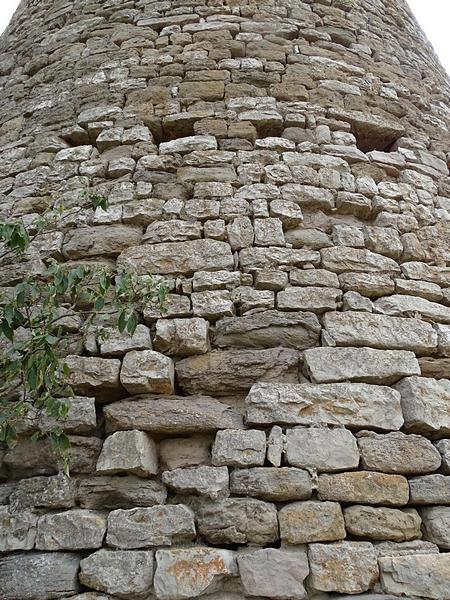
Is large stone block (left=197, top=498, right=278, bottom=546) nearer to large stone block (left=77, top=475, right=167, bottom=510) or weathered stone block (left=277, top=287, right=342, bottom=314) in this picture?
large stone block (left=77, top=475, right=167, bottom=510)

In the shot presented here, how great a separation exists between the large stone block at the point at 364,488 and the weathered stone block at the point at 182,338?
2.20 ft

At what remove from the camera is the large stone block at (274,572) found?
5.68 feet

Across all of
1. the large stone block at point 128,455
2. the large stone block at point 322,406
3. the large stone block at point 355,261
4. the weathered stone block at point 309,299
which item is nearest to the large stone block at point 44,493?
the large stone block at point 128,455

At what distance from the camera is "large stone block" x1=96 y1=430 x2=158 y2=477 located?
1.93 metres

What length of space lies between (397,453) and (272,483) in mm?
479

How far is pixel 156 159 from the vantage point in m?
2.82

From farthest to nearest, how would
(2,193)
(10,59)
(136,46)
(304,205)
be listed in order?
(10,59) → (136,46) → (2,193) → (304,205)

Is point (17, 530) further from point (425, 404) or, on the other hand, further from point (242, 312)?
point (425, 404)

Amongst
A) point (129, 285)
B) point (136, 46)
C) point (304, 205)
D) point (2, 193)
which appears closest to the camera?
point (129, 285)

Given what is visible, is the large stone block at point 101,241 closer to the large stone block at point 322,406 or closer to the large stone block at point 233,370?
the large stone block at point 233,370

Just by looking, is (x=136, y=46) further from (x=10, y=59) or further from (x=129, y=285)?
(x=129, y=285)

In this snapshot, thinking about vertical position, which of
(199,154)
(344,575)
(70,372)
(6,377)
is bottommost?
(6,377)

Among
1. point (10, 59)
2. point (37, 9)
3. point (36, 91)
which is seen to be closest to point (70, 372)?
point (36, 91)

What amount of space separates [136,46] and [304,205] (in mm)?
1616
